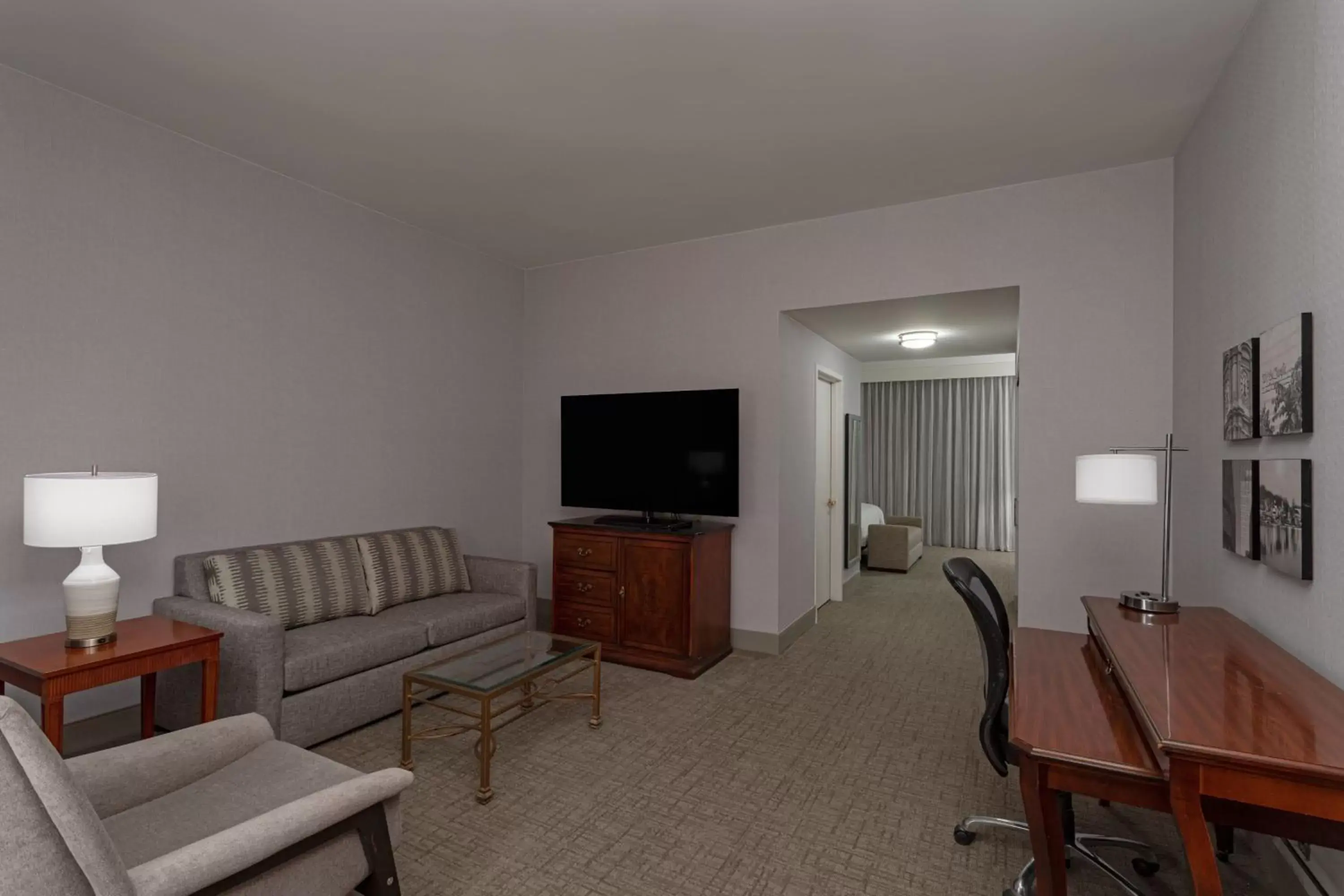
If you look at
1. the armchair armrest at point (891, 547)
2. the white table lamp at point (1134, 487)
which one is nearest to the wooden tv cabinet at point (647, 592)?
the white table lamp at point (1134, 487)

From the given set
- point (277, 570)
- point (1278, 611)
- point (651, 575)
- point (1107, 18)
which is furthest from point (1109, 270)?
point (277, 570)

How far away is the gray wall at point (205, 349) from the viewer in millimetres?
2752

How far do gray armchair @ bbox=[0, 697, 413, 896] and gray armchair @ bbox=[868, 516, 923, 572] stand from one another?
6570mm

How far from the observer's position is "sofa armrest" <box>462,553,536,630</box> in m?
4.21

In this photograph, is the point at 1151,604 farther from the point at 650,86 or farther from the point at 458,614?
the point at 458,614

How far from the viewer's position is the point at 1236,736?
4.47 ft

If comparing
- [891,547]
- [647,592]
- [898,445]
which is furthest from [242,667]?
[898,445]

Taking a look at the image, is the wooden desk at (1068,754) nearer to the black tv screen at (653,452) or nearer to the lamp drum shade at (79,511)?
A: the black tv screen at (653,452)

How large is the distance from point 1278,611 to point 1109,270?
2110mm

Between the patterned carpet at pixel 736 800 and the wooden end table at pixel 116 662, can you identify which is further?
the wooden end table at pixel 116 662

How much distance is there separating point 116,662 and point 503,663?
1407mm

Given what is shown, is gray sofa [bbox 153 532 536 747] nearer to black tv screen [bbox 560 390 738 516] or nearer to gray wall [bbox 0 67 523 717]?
gray wall [bbox 0 67 523 717]

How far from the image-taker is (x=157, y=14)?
2.32 metres

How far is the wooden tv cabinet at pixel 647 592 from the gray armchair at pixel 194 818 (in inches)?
95.4
